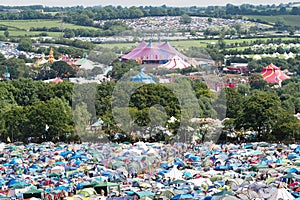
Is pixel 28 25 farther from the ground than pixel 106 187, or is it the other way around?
pixel 106 187

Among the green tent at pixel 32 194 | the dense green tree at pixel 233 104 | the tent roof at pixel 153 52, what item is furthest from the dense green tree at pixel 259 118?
the green tent at pixel 32 194

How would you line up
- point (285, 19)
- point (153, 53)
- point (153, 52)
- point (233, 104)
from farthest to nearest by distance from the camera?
1. point (285, 19)
2. point (153, 52)
3. point (153, 53)
4. point (233, 104)

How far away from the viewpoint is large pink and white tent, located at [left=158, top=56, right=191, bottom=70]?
33562 millimetres

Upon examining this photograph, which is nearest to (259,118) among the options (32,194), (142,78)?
(142,78)

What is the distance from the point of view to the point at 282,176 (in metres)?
20.0

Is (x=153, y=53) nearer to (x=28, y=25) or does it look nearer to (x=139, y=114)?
(x=139, y=114)

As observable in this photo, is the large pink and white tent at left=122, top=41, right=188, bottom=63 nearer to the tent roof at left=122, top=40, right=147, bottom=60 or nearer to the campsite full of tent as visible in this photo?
the tent roof at left=122, top=40, right=147, bottom=60

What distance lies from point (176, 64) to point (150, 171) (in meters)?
12.7

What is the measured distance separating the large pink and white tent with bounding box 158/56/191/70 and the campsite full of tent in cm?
749

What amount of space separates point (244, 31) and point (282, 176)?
79.8 meters

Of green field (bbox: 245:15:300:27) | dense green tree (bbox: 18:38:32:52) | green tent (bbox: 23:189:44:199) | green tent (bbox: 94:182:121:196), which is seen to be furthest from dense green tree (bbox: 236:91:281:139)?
green field (bbox: 245:15:300:27)

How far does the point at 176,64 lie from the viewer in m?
A: 34.3

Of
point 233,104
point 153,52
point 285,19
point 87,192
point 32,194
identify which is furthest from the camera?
point 285,19

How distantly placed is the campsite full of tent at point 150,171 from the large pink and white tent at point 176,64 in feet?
24.6
